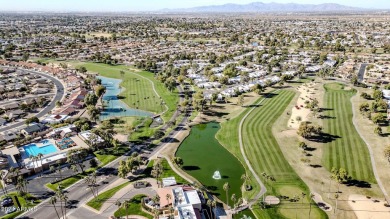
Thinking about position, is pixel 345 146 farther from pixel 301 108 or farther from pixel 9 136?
pixel 9 136

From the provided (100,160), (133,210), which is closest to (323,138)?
(133,210)

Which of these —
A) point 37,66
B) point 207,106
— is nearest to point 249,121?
point 207,106

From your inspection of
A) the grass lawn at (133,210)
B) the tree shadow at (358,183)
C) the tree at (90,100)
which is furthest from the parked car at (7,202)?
the tree shadow at (358,183)

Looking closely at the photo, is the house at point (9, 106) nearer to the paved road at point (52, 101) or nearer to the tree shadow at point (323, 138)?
the paved road at point (52, 101)

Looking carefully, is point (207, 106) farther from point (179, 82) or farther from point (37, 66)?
point (37, 66)

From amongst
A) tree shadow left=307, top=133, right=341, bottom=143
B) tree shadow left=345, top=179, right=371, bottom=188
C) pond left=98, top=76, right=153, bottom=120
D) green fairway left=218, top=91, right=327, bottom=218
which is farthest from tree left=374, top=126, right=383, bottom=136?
pond left=98, top=76, right=153, bottom=120

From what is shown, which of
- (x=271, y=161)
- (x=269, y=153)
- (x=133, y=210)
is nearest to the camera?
(x=133, y=210)

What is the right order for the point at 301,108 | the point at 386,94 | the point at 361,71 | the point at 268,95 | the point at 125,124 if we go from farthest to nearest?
1. the point at 361,71
2. the point at 268,95
3. the point at 386,94
4. the point at 301,108
5. the point at 125,124
